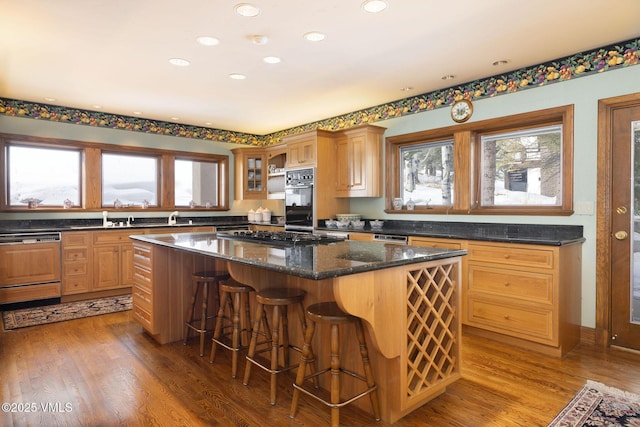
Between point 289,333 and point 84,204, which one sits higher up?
point 84,204

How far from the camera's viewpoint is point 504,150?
4.04 metres

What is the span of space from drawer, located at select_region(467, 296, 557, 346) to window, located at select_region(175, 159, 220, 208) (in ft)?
15.6

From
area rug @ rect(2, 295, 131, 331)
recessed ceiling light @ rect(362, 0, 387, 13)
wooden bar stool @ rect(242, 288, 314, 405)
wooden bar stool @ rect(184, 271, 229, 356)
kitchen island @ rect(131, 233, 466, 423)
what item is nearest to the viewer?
kitchen island @ rect(131, 233, 466, 423)

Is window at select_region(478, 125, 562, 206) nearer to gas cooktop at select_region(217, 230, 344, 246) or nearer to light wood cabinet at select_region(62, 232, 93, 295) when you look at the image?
gas cooktop at select_region(217, 230, 344, 246)

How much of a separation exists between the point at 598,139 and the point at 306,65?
2.64 meters

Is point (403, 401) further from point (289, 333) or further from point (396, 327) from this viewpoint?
point (289, 333)

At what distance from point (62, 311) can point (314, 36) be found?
159 inches

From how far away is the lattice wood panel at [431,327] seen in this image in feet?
7.04

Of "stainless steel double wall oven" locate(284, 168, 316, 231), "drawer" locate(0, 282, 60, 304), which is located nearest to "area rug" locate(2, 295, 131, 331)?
"drawer" locate(0, 282, 60, 304)

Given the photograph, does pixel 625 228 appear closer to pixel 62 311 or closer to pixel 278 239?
pixel 278 239

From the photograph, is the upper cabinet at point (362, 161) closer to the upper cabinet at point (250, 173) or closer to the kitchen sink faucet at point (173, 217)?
the upper cabinet at point (250, 173)

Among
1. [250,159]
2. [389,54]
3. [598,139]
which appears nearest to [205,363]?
[389,54]

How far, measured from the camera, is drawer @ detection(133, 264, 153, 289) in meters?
3.34

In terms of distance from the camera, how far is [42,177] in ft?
16.9
